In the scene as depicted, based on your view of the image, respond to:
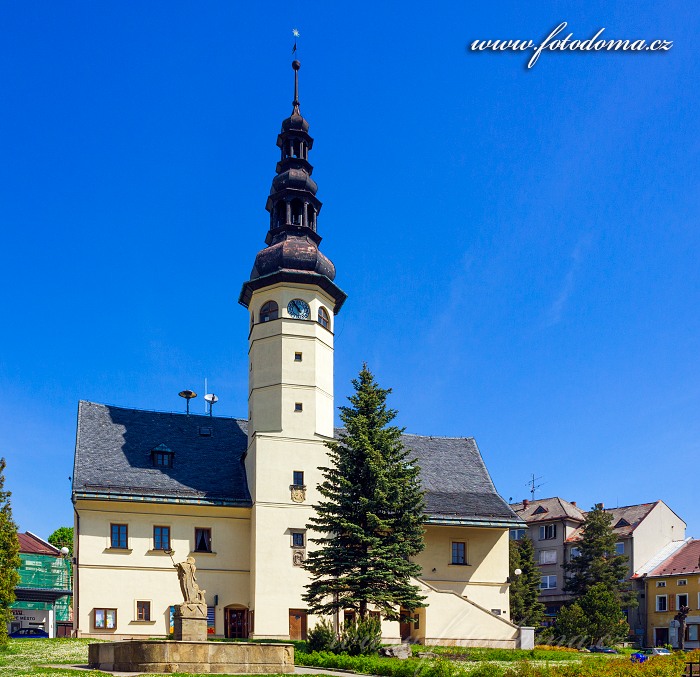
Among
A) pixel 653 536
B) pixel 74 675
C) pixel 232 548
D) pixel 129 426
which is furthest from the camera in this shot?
pixel 653 536

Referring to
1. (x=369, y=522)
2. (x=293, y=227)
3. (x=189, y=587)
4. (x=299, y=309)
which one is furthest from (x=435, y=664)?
(x=293, y=227)

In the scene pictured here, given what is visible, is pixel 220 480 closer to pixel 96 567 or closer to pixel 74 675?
pixel 96 567

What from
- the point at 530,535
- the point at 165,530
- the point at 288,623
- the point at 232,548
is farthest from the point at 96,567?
the point at 530,535

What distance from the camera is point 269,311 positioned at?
46281 millimetres

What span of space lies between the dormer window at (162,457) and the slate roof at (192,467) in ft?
1.02

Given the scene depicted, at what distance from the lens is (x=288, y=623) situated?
42062mm

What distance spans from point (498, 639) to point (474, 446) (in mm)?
15034

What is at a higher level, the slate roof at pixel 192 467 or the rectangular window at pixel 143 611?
the slate roof at pixel 192 467

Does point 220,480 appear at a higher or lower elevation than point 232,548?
higher

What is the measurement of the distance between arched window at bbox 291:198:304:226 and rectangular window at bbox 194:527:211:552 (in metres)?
16.4

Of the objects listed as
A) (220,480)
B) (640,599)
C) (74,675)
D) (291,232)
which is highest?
(291,232)

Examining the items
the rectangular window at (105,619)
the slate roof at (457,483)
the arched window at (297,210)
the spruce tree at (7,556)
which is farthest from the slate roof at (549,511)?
the spruce tree at (7,556)

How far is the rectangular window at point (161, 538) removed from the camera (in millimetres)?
42938

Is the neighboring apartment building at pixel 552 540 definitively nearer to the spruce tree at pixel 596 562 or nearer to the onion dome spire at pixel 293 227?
the spruce tree at pixel 596 562
